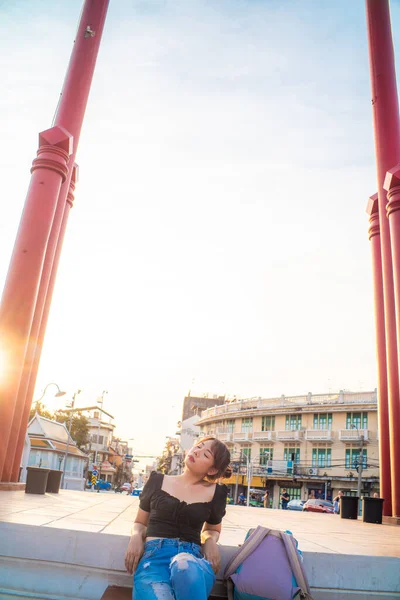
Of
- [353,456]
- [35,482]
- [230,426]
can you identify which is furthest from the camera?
[230,426]

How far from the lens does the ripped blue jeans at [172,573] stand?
237cm

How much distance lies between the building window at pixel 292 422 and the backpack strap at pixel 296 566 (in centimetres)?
4303

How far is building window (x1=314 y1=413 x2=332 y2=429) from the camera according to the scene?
138 ft

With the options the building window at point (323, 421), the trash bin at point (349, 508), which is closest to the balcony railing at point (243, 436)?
the building window at point (323, 421)

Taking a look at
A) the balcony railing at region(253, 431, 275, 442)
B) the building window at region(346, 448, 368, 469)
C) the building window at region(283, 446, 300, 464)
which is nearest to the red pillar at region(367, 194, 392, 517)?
the building window at region(346, 448, 368, 469)

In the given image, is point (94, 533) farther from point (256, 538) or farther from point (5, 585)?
point (256, 538)

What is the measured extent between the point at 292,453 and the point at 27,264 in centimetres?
4096

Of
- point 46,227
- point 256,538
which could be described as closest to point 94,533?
point 256,538

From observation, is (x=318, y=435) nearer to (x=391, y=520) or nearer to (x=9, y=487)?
(x=391, y=520)

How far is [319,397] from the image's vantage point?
→ 43719 mm

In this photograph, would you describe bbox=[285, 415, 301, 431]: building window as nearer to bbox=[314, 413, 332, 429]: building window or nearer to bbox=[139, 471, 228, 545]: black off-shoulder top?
bbox=[314, 413, 332, 429]: building window

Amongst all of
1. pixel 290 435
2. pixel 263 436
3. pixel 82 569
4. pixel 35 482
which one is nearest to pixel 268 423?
pixel 263 436

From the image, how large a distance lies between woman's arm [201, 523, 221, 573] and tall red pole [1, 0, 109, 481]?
17.6 feet

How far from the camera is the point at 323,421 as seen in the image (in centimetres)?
4238
